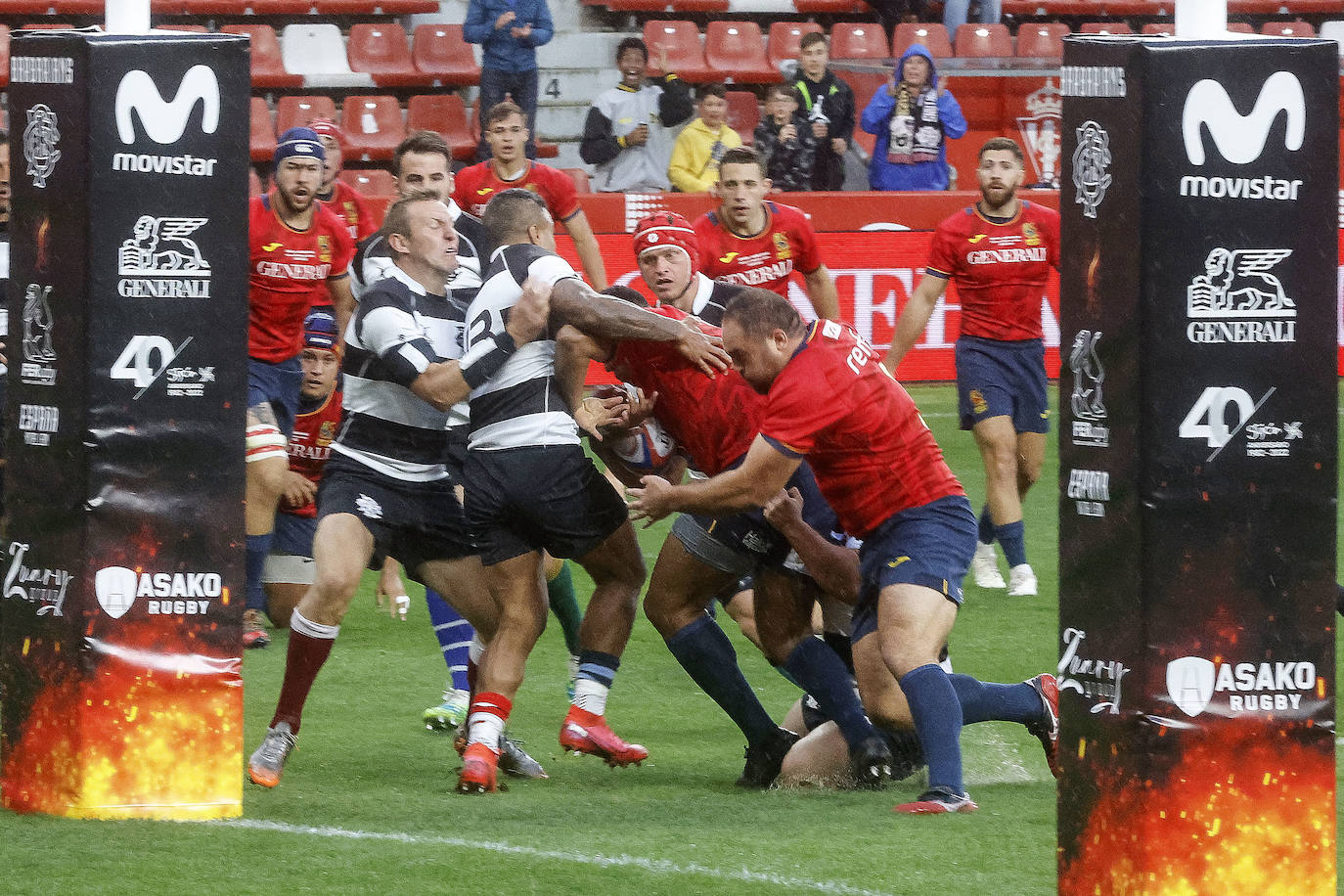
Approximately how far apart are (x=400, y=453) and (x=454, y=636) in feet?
3.47

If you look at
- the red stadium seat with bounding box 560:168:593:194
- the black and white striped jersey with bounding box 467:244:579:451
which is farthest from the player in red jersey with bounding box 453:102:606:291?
the red stadium seat with bounding box 560:168:593:194

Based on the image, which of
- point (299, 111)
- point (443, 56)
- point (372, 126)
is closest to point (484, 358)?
point (299, 111)

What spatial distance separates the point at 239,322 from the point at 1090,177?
8.48 feet

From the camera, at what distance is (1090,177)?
13.3 feet

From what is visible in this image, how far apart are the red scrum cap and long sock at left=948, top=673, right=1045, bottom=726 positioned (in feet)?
5.94

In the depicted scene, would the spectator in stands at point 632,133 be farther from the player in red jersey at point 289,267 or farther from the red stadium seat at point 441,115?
the player in red jersey at point 289,267

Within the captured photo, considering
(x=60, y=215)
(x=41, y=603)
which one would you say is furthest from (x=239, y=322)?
(x=41, y=603)

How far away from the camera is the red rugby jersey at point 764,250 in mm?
9797

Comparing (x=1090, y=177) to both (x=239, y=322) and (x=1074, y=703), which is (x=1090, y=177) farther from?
(x=239, y=322)

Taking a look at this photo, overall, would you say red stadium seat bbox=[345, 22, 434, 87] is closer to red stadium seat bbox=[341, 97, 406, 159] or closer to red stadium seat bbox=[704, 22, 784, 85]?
red stadium seat bbox=[341, 97, 406, 159]

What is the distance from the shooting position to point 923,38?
1927cm

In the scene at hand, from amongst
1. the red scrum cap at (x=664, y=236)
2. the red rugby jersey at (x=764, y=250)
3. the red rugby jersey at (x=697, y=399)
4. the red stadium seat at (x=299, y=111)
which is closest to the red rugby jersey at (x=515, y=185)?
the red rugby jersey at (x=764, y=250)

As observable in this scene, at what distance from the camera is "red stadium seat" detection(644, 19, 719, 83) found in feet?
62.3

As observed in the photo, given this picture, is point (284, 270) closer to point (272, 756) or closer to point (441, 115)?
point (272, 756)
